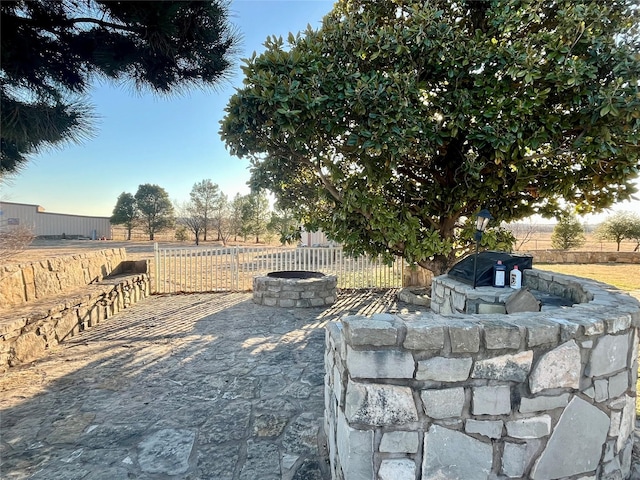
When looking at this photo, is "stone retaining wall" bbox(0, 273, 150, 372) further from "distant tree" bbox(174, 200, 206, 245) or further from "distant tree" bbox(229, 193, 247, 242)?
"distant tree" bbox(174, 200, 206, 245)

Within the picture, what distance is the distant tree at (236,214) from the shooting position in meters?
19.6

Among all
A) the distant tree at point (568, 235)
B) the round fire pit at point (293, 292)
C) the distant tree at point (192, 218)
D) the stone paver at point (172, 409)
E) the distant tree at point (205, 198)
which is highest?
the distant tree at point (205, 198)

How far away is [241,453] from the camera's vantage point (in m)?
2.02

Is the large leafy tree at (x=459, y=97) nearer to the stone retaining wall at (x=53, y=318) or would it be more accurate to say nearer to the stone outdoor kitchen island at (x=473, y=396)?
the stone outdoor kitchen island at (x=473, y=396)

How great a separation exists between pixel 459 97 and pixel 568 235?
638 inches

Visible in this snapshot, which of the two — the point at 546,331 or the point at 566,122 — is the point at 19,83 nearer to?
the point at 546,331

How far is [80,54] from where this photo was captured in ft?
9.38

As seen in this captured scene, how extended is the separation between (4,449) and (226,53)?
362cm

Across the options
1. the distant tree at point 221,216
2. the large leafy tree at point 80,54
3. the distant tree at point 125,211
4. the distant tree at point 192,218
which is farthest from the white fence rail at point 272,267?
the distant tree at point 125,211

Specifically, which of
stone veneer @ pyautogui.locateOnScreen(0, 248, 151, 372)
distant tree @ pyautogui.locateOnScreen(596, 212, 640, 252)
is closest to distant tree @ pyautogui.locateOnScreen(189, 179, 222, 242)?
stone veneer @ pyautogui.locateOnScreen(0, 248, 151, 372)

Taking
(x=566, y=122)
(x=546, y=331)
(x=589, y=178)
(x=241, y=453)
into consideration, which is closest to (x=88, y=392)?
(x=241, y=453)

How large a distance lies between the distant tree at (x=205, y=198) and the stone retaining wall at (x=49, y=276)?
1449 cm

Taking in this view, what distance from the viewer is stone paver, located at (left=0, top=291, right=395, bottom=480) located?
6.27ft

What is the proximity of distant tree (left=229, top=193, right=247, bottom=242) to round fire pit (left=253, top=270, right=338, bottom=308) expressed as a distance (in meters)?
14.1
